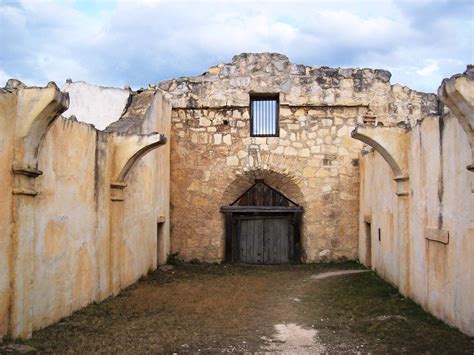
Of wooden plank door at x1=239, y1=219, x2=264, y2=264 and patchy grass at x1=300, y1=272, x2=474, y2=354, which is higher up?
wooden plank door at x1=239, y1=219, x2=264, y2=264

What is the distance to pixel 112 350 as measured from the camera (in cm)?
520

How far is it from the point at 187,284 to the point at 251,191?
4.33 meters

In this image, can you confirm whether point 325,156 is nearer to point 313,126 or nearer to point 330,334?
point 313,126

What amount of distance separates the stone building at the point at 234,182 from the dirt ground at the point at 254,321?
330 mm

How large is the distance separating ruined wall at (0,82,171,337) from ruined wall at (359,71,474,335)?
13.2 feet

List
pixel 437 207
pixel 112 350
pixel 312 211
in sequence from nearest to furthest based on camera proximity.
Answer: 1. pixel 112 350
2. pixel 437 207
3. pixel 312 211

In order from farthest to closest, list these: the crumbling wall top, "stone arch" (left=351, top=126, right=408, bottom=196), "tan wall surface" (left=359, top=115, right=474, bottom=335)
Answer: the crumbling wall top
"stone arch" (left=351, top=126, right=408, bottom=196)
"tan wall surface" (left=359, top=115, right=474, bottom=335)

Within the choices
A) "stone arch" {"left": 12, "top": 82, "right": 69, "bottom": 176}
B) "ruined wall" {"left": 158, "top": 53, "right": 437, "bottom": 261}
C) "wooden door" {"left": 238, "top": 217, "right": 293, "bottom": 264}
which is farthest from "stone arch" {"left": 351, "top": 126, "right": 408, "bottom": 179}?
"wooden door" {"left": 238, "top": 217, "right": 293, "bottom": 264}

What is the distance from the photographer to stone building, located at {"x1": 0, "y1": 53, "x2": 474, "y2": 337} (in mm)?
5477

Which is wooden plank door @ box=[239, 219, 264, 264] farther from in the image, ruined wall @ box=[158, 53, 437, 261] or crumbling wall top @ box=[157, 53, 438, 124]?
crumbling wall top @ box=[157, 53, 438, 124]

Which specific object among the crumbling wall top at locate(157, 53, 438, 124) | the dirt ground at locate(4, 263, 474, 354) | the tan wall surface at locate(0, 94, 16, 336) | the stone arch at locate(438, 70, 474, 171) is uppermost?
the crumbling wall top at locate(157, 53, 438, 124)

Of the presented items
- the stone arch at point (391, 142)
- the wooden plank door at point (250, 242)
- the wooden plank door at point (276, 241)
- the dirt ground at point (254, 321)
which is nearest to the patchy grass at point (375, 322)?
the dirt ground at point (254, 321)

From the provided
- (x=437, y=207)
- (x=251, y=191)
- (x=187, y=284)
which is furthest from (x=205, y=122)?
(x=437, y=207)

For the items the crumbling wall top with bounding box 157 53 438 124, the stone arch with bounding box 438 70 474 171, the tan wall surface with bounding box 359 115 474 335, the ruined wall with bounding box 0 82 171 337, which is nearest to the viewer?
the stone arch with bounding box 438 70 474 171
